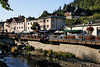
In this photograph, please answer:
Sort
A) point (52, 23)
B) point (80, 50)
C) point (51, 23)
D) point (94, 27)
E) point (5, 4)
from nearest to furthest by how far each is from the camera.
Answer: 1. point (5, 4)
2. point (80, 50)
3. point (94, 27)
4. point (51, 23)
5. point (52, 23)

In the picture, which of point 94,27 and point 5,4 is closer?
point 5,4

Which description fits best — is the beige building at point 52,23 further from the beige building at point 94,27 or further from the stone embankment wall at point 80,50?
the stone embankment wall at point 80,50

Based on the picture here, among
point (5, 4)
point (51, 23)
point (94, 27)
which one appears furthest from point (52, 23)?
point (5, 4)

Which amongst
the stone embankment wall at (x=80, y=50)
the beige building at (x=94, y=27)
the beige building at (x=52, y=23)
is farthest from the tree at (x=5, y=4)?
the beige building at (x=52, y=23)

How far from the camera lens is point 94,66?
19.4 metres

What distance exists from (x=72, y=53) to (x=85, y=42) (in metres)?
4.84

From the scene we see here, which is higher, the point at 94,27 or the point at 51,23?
the point at 51,23

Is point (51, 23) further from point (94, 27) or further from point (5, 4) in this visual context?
point (5, 4)

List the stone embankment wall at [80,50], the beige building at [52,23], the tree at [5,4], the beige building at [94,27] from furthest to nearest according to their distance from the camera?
the beige building at [52,23] → the beige building at [94,27] → the stone embankment wall at [80,50] → the tree at [5,4]

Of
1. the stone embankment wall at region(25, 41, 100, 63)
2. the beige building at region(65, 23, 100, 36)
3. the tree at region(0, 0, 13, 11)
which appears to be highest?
the tree at region(0, 0, 13, 11)

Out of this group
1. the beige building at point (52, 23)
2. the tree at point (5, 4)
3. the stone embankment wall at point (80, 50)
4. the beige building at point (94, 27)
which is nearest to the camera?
the tree at point (5, 4)

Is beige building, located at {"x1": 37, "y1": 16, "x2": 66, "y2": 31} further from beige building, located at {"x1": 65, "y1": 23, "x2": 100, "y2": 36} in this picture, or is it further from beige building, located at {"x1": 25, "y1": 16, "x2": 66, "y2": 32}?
beige building, located at {"x1": 65, "y1": 23, "x2": 100, "y2": 36}

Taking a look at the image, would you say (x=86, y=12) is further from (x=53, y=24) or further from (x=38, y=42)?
(x=38, y=42)

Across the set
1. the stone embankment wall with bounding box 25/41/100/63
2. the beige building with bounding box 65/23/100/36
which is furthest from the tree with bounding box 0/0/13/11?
the beige building with bounding box 65/23/100/36
